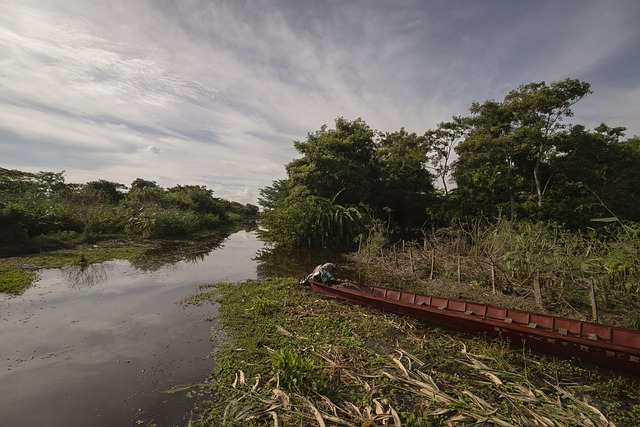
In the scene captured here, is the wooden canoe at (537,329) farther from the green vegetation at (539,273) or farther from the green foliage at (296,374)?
the green foliage at (296,374)

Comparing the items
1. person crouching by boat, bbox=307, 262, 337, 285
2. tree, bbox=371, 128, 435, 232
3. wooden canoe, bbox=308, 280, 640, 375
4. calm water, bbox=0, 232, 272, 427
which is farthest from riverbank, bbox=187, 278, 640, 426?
tree, bbox=371, 128, 435, 232

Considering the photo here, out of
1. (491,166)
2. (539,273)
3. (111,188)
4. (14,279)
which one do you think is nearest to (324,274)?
(539,273)

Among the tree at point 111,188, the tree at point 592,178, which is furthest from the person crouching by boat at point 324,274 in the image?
the tree at point 111,188

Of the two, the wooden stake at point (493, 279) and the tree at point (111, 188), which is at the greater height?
the tree at point (111, 188)

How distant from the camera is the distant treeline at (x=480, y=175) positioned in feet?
55.1

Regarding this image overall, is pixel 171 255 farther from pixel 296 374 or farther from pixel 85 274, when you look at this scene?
pixel 296 374

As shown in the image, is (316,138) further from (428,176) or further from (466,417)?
(466,417)

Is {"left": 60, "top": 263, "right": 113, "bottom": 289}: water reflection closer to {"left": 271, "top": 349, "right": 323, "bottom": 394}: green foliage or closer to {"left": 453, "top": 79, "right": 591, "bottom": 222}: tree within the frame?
{"left": 271, "top": 349, "right": 323, "bottom": 394}: green foliage

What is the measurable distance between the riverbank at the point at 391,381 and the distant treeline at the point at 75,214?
50.5 feet

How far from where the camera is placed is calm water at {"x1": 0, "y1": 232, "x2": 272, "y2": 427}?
457 centimetres

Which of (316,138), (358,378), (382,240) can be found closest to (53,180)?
(316,138)

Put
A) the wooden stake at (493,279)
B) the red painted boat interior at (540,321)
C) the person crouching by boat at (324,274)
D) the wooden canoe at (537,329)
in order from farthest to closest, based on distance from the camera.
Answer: the person crouching by boat at (324,274)
the wooden stake at (493,279)
the red painted boat interior at (540,321)
the wooden canoe at (537,329)

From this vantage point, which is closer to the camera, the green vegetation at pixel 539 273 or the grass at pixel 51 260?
the green vegetation at pixel 539 273

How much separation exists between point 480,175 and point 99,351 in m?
20.1
